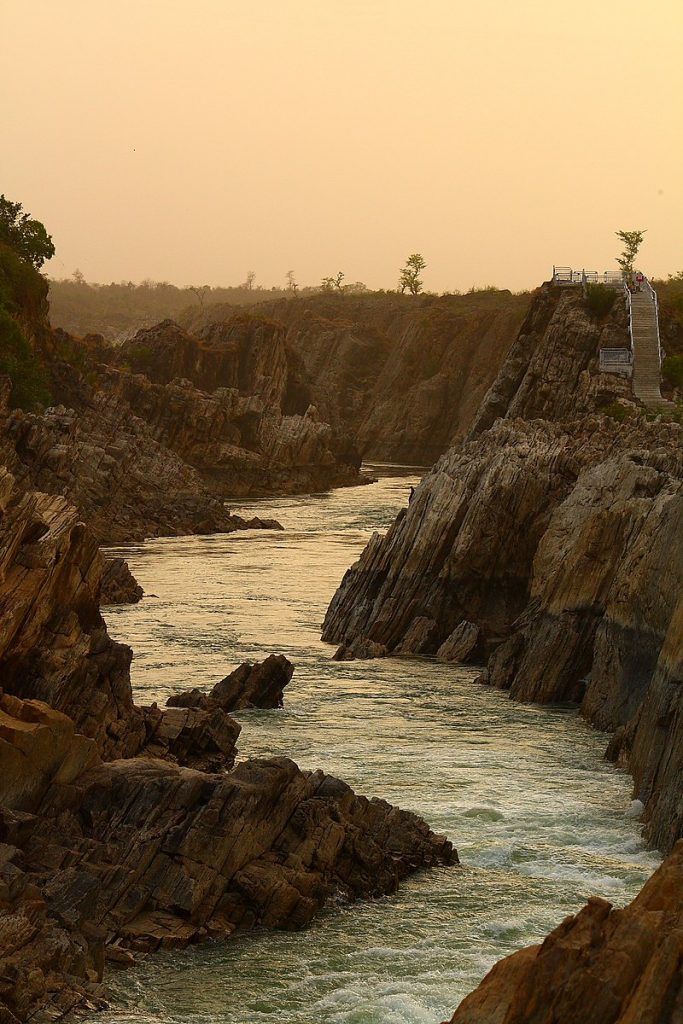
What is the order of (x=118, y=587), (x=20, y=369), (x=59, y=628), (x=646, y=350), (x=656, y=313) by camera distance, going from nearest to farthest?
(x=59, y=628) → (x=118, y=587) → (x=646, y=350) → (x=20, y=369) → (x=656, y=313)

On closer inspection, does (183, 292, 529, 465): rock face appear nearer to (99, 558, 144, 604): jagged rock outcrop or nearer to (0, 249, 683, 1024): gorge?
(99, 558, 144, 604): jagged rock outcrop

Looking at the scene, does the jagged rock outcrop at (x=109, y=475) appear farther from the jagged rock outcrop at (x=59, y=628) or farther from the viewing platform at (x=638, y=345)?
the jagged rock outcrop at (x=59, y=628)

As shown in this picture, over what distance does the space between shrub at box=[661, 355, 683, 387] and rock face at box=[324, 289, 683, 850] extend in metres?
25.6

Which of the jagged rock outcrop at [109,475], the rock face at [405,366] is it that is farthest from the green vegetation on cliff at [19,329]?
the rock face at [405,366]

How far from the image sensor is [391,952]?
1702 cm

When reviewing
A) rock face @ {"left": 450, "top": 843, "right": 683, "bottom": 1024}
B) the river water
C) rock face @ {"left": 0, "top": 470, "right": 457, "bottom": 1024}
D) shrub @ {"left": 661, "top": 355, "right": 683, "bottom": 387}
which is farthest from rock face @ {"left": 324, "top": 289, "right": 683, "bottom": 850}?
shrub @ {"left": 661, "top": 355, "right": 683, "bottom": 387}

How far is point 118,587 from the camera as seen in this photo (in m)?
45.2

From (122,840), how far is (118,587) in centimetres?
2742

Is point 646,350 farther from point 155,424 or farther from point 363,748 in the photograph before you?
point 363,748

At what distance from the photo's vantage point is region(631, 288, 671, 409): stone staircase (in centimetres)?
7319

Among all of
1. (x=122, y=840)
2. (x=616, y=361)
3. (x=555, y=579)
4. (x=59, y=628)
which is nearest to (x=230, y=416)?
(x=616, y=361)

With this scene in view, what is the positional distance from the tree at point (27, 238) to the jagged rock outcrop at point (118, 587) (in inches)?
2201

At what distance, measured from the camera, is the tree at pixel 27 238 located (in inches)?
3844

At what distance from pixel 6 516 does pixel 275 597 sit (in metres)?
24.1
